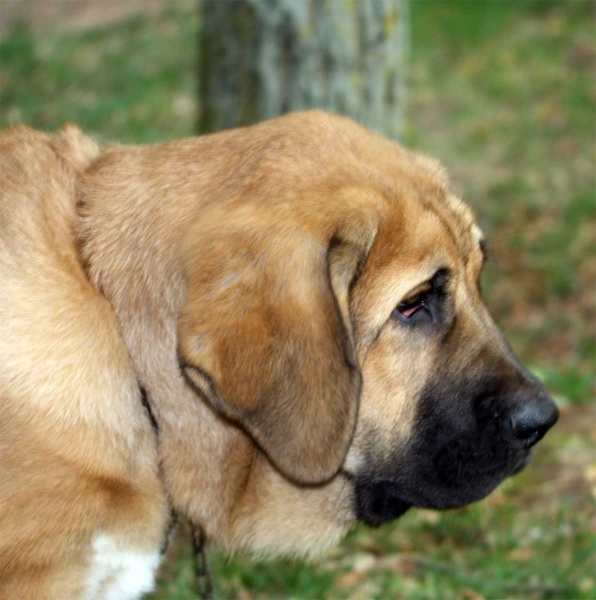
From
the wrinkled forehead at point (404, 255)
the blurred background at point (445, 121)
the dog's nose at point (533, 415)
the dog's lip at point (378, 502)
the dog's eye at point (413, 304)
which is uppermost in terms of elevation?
the wrinkled forehead at point (404, 255)

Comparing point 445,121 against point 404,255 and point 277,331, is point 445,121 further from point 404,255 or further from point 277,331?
point 277,331

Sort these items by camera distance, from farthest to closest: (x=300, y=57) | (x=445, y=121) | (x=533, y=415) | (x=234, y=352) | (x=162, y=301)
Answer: (x=445, y=121) → (x=300, y=57) → (x=533, y=415) → (x=162, y=301) → (x=234, y=352)

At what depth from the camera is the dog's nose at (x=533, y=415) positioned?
331 centimetres

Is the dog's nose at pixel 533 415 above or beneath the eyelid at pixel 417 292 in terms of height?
beneath

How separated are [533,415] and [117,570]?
1587 millimetres

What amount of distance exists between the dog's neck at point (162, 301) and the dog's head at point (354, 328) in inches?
6.7

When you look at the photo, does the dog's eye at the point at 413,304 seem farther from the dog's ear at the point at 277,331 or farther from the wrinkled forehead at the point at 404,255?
the dog's ear at the point at 277,331

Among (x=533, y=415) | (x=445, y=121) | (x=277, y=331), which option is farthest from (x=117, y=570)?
(x=445, y=121)

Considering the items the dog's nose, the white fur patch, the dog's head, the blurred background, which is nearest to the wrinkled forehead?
the dog's head

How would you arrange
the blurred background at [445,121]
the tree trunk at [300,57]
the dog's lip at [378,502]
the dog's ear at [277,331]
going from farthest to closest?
the tree trunk at [300,57]
the blurred background at [445,121]
the dog's lip at [378,502]
the dog's ear at [277,331]

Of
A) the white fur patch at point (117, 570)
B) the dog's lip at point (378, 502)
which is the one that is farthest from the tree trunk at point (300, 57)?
the white fur patch at point (117, 570)

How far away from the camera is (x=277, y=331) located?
2873mm

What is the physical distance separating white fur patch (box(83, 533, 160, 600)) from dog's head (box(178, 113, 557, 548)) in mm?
621

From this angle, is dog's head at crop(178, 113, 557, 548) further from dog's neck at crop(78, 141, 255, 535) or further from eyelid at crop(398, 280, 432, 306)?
dog's neck at crop(78, 141, 255, 535)
